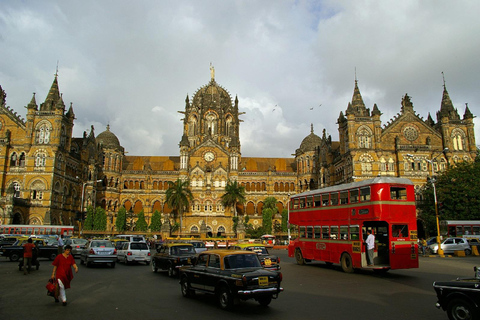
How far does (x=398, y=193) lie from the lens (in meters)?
20.3

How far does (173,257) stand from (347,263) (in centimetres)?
983

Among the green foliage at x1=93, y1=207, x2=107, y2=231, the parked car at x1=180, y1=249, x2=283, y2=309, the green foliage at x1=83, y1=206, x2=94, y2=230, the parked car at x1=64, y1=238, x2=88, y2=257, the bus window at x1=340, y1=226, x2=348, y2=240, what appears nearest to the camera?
the parked car at x1=180, y1=249, x2=283, y2=309

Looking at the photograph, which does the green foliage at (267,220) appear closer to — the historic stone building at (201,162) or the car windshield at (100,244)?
the historic stone building at (201,162)

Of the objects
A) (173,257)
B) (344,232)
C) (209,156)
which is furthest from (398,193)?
(209,156)

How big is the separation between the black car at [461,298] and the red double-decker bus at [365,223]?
9950 millimetres

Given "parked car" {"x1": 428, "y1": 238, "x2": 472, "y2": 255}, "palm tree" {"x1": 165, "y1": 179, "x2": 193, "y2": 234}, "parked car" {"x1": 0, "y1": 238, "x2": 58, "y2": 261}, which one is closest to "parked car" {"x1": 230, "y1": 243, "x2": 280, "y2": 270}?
"parked car" {"x1": 0, "y1": 238, "x2": 58, "y2": 261}

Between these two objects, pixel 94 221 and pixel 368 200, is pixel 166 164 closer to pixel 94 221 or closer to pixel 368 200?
pixel 94 221

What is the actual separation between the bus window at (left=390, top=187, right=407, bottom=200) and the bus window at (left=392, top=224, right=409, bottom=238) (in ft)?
4.82

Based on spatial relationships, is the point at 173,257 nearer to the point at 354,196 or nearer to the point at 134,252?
the point at 134,252

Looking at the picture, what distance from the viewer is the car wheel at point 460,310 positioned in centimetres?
912

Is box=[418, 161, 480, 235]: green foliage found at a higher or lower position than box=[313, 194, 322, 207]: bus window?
higher

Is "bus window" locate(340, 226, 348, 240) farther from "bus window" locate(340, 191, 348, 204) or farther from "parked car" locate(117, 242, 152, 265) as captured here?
"parked car" locate(117, 242, 152, 265)

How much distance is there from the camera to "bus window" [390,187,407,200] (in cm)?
2018

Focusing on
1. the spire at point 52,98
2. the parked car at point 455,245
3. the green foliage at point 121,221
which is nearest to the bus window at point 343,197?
the parked car at point 455,245
